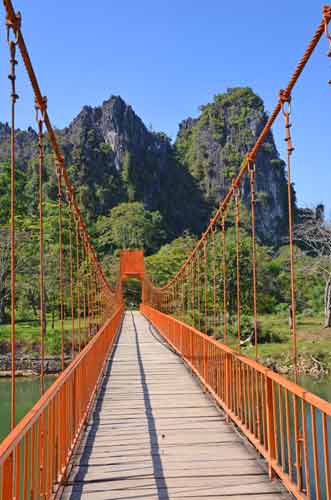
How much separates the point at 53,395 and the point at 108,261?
136 ft

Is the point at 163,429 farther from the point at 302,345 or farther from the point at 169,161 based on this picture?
the point at 169,161

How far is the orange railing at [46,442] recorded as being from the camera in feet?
6.74

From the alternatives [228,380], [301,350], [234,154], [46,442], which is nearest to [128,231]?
Result: [234,154]

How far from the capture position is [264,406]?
3.62 meters

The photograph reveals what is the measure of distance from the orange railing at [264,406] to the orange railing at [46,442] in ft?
4.08

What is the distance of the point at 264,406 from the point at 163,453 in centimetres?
95

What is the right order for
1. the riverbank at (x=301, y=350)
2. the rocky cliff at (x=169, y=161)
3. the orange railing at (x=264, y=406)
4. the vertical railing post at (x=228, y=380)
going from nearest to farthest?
the orange railing at (x=264, y=406), the vertical railing post at (x=228, y=380), the riverbank at (x=301, y=350), the rocky cliff at (x=169, y=161)

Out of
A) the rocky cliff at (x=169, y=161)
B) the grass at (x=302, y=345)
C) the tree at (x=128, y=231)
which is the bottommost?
the grass at (x=302, y=345)

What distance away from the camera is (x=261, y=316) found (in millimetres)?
28141

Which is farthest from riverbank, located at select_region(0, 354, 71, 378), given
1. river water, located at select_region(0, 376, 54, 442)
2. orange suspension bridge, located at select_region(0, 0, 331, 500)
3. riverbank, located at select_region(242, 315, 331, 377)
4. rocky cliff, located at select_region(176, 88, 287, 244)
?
rocky cliff, located at select_region(176, 88, 287, 244)

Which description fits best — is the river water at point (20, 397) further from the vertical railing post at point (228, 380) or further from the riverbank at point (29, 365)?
the vertical railing post at point (228, 380)

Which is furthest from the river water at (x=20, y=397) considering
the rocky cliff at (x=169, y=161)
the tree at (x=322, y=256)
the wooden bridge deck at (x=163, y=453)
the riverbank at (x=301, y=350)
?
the rocky cliff at (x=169, y=161)

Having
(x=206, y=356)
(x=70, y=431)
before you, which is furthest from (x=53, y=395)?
(x=206, y=356)

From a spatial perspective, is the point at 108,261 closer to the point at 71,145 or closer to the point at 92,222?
the point at 92,222
